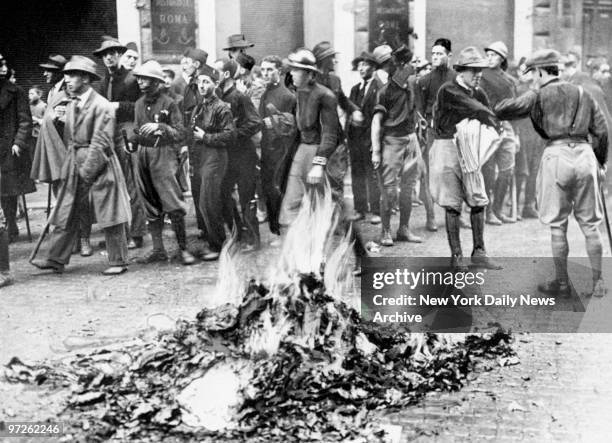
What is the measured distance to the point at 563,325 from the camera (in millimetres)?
5723

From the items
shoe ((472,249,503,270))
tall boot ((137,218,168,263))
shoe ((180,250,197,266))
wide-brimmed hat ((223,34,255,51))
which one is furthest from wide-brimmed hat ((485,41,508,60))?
tall boot ((137,218,168,263))

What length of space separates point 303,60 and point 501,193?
2522mm

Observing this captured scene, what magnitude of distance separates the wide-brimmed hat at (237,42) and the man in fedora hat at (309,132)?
1.81ft

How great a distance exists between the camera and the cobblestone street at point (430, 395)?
433 centimetres

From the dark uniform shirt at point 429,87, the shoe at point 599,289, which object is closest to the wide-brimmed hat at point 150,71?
the dark uniform shirt at point 429,87

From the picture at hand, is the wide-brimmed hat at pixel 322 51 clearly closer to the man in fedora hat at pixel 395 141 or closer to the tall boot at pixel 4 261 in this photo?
the man in fedora hat at pixel 395 141

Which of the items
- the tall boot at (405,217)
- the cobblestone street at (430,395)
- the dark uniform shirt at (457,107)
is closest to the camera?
the cobblestone street at (430,395)

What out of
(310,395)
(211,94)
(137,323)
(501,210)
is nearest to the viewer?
(310,395)

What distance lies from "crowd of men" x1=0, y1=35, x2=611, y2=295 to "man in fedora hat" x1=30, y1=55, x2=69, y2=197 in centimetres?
1

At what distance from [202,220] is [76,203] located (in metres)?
1.18

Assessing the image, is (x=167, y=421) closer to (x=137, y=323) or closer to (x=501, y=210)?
(x=137, y=323)

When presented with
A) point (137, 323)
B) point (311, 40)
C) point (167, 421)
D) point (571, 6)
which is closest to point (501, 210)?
point (571, 6)

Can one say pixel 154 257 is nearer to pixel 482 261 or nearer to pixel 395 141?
pixel 395 141

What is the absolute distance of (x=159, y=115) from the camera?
7406 mm
